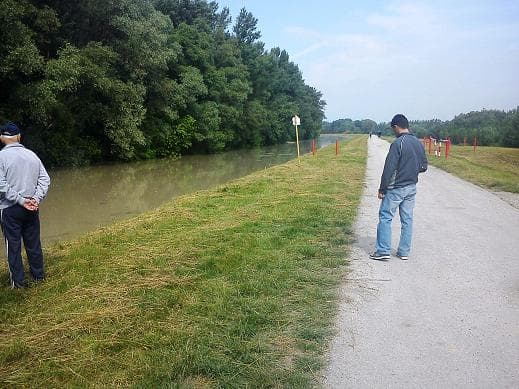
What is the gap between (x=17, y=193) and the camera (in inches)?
196

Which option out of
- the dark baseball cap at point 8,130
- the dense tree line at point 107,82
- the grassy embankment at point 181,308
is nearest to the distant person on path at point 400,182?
the grassy embankment at point 181,308

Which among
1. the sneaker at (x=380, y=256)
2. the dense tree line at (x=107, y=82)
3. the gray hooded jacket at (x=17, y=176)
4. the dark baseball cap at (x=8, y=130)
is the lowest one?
the sneaker at (x=380, y=256)

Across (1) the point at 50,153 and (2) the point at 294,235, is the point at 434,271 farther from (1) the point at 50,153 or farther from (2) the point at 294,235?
(1) the point at 50,153

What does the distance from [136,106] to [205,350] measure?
72.6ft

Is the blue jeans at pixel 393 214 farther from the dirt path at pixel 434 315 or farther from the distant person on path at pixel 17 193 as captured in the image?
the distant person on path at pixel 17 193

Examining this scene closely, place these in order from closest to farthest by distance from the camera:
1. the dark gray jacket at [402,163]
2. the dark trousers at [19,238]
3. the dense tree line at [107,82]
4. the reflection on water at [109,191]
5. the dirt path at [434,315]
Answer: the dirt path at [434,315], the dark trousers at [19,238], the dark gray jacket at [402,163], the reflection on water at [109,191], the dense tree line at [107,82]

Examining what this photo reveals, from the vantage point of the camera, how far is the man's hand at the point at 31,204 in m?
5.04

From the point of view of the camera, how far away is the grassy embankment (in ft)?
10.9

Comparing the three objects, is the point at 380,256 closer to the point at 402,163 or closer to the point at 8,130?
the point at 402,163

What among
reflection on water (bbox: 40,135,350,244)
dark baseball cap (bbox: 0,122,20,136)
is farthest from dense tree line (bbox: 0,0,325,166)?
dark baseball cap (bbox: 0,122,20,136)

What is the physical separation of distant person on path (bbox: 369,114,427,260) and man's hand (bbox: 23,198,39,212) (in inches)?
177

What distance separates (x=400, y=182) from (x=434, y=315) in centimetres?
228

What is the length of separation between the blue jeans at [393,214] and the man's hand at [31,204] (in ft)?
14.9

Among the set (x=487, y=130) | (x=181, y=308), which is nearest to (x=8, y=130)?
(x=181, y=308)
